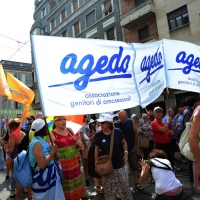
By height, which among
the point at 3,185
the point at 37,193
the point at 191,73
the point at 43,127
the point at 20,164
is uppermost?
the point at 191,73

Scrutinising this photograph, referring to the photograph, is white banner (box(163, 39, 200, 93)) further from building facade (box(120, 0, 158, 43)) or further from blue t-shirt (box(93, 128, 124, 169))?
building facade (box(120, 0, 158, 43))

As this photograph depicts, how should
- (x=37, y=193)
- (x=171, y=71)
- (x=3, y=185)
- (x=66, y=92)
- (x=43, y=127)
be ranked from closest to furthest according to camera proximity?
(x=66, y=92), (x=37, y=193), (x=43, y=127), (x=171, y=71), (x=3, y=185)

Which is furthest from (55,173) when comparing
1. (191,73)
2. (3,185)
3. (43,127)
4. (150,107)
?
(150,107)

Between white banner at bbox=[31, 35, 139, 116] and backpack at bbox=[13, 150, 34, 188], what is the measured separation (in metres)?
0.85

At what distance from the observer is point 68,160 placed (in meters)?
2.85

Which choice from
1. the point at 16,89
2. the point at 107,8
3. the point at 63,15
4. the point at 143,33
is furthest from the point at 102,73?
the point at 63,15

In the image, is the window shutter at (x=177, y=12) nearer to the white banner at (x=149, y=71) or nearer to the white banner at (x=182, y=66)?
the white banner at (x=182, y=66)

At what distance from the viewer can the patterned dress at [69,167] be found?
279cm

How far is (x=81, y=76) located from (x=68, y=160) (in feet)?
4.15

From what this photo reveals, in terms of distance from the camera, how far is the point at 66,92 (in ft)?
7.12

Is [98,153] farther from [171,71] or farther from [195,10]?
[195,10]

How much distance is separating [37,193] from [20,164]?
397 mm

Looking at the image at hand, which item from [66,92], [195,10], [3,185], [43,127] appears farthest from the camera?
[195,10]

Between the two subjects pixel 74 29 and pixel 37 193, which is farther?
pixel 74 29
